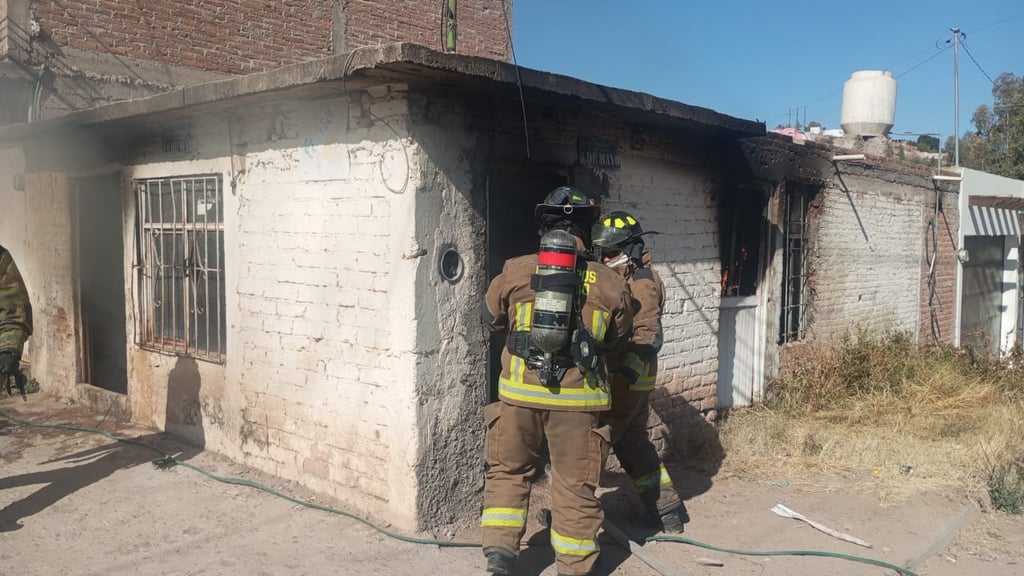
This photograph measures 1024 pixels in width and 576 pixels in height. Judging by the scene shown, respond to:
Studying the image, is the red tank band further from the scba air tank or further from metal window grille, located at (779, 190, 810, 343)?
metal window grille, located at (779, 190, 810, 343)

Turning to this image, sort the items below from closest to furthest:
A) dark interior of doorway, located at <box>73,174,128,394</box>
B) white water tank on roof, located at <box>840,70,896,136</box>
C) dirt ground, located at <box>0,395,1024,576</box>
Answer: dirt ground, located at <box>0,395,1024,576</box>, dark interior of doorway, located at <box>73,174,128,394</box>, white water tank on roof, located at <box>840,70,896,136</box>

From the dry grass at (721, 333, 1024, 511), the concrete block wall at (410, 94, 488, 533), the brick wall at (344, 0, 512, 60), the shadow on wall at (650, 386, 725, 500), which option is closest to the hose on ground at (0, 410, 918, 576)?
the concrete block wall at (410, 94, 488, 533)

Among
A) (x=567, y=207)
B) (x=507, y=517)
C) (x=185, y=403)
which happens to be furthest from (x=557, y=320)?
(x=185, y=403)

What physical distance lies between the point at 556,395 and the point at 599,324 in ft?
1.44

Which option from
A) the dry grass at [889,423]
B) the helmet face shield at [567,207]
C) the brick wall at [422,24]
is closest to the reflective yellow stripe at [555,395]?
the helmet face shield at [567,207]

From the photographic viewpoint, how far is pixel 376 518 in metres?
4.75

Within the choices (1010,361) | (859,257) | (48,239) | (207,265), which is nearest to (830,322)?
(859,257)

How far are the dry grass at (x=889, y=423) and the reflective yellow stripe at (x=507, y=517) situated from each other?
2.80m

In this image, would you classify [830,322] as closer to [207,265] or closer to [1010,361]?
[1010,361]

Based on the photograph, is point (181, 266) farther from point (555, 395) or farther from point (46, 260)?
point (555, 395)

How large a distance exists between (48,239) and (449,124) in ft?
18.3

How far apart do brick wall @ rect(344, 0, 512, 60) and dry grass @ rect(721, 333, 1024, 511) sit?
7.45 meters

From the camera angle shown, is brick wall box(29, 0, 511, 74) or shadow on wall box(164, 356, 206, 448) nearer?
shadow on wall box(164, 356, 206, 448)

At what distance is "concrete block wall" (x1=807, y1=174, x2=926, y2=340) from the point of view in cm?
880
